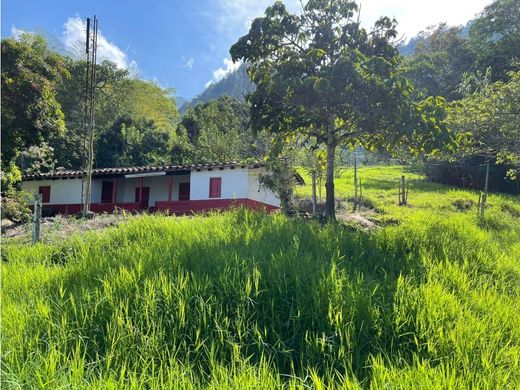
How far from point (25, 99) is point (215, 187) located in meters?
10.7

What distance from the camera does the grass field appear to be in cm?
297

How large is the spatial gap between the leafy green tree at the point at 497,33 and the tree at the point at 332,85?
94.4 ft

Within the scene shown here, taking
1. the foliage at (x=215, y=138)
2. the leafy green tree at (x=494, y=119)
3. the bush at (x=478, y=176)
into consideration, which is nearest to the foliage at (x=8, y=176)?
the foliage at (x=215, y=138)

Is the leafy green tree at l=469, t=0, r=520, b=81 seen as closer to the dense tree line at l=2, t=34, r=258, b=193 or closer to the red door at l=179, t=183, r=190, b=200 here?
the dense tree line at l=2, t=34, r=258, b=193

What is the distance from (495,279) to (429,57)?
3795 centimetres

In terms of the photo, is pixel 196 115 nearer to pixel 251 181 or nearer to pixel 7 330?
pixel 251 181

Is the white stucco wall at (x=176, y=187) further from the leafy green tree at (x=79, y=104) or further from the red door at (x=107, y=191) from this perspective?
the leafy green tree at (x=79, y=104)

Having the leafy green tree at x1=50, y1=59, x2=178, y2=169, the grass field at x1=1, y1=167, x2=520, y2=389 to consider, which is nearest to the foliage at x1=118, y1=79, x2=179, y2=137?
the leafy green tree at x1=50, y1=59, x2=178, y2=169

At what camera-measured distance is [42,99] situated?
575 inches

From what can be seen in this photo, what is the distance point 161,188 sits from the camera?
27.3 m

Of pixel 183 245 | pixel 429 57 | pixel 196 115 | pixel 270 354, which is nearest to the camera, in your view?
pixel 270 354

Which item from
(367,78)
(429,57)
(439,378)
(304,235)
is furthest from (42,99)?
(429,57)

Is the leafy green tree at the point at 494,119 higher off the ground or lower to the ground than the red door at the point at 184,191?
higher

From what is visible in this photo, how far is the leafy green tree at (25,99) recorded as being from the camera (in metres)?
13.8
